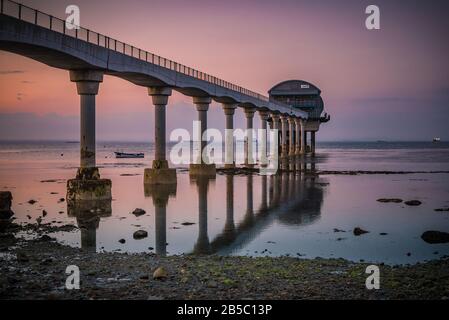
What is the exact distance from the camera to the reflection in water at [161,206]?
52.9ft

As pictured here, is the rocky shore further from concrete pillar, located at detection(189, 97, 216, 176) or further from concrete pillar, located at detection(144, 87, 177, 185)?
concrete pillar, located at detection(189, 97, 216, 176)

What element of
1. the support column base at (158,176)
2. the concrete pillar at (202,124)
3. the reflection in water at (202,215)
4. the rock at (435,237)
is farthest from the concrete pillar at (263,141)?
the rock at (435,237)

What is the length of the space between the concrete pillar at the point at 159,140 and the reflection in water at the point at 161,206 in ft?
1.84

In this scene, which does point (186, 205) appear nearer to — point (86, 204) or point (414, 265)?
point (86, 204)

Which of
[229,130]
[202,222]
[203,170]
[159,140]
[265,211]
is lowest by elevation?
[202,222]

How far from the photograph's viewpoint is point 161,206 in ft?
84.0

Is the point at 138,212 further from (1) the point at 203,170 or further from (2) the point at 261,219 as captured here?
(1) the point at 203,170

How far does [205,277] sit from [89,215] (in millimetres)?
12109

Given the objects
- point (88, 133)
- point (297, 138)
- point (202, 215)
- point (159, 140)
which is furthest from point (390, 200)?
point (297, 138)

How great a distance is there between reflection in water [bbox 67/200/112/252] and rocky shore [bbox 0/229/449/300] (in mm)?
2588

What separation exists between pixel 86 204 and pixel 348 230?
1202 cm

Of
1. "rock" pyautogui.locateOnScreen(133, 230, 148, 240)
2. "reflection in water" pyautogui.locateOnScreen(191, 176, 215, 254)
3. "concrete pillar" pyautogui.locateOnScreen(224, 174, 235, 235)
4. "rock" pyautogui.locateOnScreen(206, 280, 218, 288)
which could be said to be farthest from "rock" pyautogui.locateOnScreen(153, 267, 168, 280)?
"concrete pillar" pyautogui.locateOnScreen(224, 174, 235, 235)

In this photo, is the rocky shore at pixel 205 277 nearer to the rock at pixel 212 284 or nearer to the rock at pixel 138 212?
the rock at pixel 212 284
